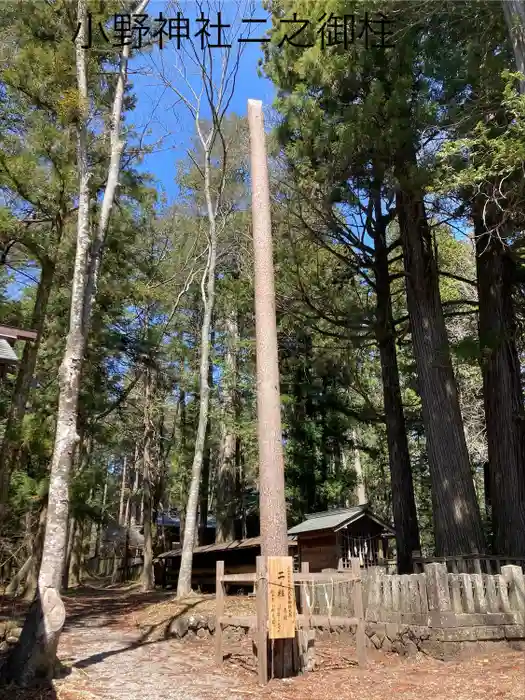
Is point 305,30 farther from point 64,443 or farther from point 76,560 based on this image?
point 76,560

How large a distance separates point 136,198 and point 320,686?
12.1 m

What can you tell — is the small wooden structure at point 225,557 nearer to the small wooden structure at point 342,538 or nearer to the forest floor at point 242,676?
the small wooden structure at point 342,538

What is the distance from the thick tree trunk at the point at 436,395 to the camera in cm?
903

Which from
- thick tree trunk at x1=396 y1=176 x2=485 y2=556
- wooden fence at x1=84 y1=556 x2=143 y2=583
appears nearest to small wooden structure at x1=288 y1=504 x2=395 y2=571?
thick tree trunk at x1=396 y1=176 x2=485 y2=556

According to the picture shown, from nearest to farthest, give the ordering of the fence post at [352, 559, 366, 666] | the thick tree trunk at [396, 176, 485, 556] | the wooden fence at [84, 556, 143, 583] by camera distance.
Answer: the fence post at [352, 559, 366, 666] → the thick tree trunk at [396, 176, 485, 556] → the wooden fence at [84, 556, 143, 583]

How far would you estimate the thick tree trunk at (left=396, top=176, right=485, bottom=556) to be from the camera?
9031 millimetres

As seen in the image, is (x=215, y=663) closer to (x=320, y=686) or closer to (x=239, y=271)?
(x=320, y=686)

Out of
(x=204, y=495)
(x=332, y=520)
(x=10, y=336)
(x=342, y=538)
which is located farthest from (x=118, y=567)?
(x=10, y=336)

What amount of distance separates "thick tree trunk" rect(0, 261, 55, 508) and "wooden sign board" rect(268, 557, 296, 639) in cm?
757

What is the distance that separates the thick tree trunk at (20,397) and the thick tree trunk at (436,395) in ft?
25.8

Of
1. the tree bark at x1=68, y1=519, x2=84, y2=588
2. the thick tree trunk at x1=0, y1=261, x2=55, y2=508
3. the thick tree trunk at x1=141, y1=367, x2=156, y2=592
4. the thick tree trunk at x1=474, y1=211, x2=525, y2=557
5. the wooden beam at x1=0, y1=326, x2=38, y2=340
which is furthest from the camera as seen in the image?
the tree bark at x1=68, y1=519, x2=84, y2=588

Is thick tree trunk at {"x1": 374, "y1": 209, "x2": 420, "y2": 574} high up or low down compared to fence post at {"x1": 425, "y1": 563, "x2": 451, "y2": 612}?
up

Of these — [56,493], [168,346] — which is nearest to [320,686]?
[56,493]

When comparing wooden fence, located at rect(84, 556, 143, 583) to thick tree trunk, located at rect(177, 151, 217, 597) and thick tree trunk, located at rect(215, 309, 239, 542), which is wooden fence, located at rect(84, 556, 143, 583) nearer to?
thick tree trunk, located at rect(215, 309, 239, 542)
